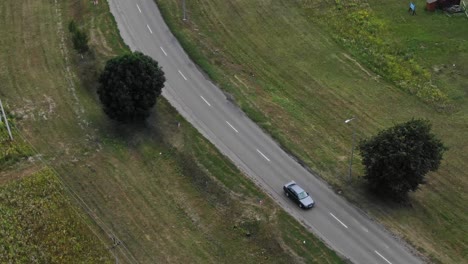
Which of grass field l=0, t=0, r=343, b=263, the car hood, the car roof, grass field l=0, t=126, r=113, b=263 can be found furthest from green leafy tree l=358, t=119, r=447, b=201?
grass field l=0, t=126, r=113, b=263

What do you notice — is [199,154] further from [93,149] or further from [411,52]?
[411,52]

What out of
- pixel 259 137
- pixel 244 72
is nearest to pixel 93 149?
pixel 259 137

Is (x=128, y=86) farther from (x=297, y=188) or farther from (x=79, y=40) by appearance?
(x=297, y=188)

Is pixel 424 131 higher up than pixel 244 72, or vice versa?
pixel 424 131

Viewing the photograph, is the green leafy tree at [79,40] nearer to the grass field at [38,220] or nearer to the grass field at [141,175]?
the grass field at [141,175]

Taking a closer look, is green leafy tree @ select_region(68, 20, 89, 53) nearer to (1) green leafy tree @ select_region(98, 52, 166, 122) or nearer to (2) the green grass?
(1) green leafy tree @ select_region(98, 52, 166, 122)

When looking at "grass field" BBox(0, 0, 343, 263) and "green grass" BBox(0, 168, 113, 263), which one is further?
"grass field" BBox(0, 0, 343, 263)

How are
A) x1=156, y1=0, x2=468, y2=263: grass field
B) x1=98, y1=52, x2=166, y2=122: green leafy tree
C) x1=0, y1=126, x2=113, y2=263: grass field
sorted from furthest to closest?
1. x1=98, y1=52, x2=166, y2=122: green leafy tree
2. x1=156, y1=0, x2=468, y2=263: grass field
3. x1=0, y1=126, x2=113, y2=263: grass field
